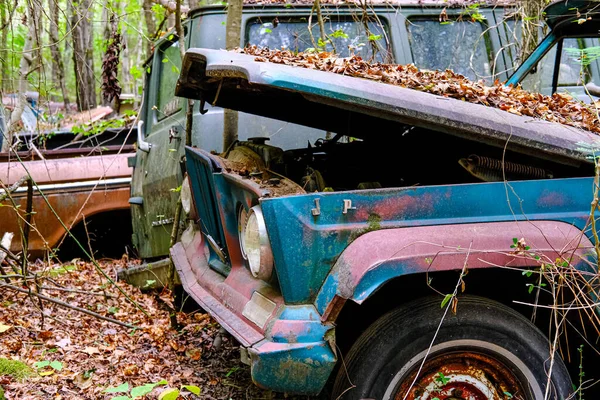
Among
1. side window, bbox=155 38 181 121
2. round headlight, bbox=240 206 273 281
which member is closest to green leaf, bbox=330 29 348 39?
side window, bbox=155 38 181 121

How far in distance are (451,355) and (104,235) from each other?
521cm

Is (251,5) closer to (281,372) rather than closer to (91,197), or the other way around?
(91,197)

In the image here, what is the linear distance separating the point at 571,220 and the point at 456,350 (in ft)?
2.29

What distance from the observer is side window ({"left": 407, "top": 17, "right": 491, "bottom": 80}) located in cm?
504

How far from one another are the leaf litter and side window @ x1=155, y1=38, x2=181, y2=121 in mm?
2056

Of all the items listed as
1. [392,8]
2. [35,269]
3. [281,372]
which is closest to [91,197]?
[35,269]

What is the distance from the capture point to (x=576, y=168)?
2840 millimetres

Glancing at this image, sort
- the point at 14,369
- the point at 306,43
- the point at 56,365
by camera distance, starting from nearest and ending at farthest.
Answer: the point at 14,369 < the point at 56,365 < the point at 306,43

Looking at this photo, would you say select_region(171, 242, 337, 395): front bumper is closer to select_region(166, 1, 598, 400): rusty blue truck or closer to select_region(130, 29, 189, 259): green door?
select_region(166, 1, 598, 400): rusty blue truck

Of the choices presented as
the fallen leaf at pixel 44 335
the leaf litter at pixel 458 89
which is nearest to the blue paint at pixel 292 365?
the leaf litter at pixel 458 89

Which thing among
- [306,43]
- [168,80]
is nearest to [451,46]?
[306,43]

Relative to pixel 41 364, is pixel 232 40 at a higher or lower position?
higher

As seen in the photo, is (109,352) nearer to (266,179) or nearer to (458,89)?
(266,179)

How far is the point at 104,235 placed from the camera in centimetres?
707
